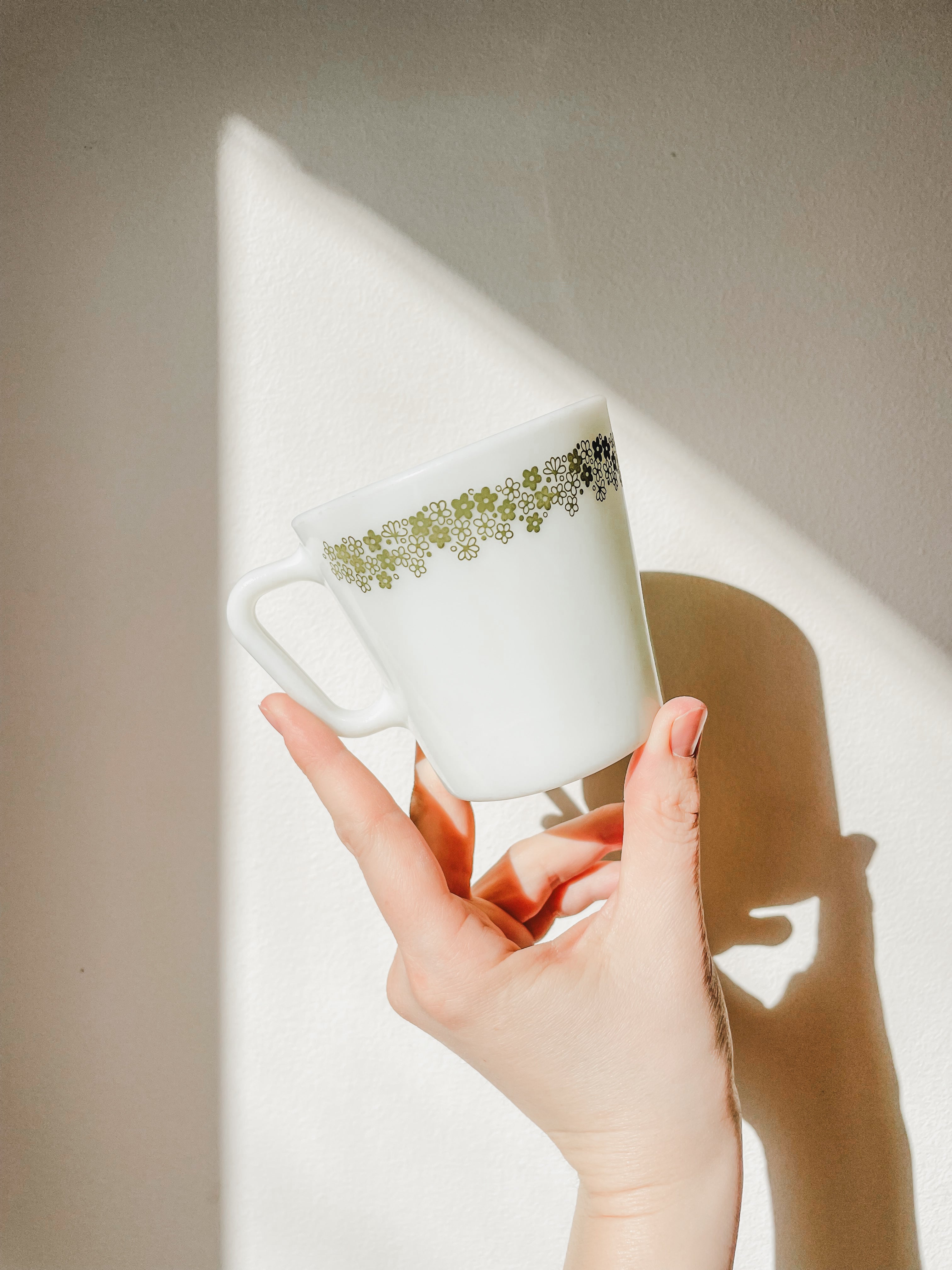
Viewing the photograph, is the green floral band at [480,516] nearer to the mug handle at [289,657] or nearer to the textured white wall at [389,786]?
the mug handle at [289,657]

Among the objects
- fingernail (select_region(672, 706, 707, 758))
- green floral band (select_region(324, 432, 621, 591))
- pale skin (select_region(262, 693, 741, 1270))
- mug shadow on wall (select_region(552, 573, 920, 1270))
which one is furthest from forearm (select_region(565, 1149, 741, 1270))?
green floral band (select_region(324, 432, 621, 591))

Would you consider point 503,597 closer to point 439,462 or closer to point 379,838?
point 439,462

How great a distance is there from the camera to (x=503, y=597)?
0.36 metres

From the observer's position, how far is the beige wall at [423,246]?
56cm

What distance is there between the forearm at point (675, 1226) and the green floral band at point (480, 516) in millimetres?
404

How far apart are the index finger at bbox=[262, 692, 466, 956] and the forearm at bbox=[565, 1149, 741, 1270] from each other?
208 millimetres

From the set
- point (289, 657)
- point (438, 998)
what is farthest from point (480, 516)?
point (438, 998)

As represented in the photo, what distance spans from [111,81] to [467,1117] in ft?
2.82

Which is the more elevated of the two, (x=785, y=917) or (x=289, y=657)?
(x=289, y=657)

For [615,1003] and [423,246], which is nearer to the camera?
[615,1003]

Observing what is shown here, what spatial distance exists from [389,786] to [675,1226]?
34 cm

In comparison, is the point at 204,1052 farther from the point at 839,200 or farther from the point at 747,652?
the point at 839,200

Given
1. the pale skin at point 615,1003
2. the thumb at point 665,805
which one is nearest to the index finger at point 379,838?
the pale skin at point 615,1003

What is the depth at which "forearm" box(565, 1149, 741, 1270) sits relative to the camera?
46 cm
